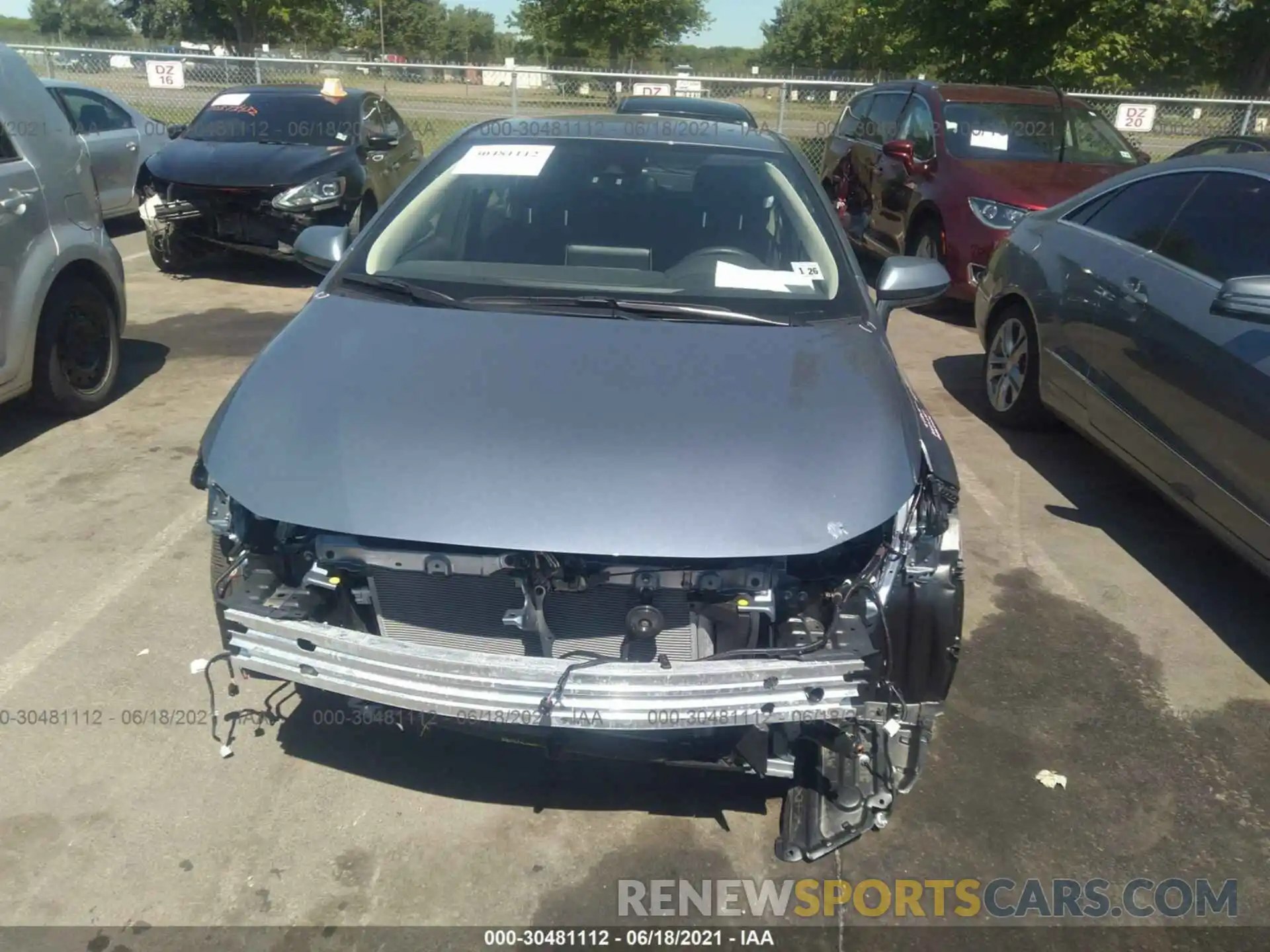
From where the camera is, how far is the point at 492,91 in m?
16.9

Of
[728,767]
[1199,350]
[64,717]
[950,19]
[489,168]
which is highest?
[950,19]

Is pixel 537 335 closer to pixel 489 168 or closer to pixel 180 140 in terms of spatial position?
pixel 489 168

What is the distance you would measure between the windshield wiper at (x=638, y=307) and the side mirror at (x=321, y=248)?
96cm

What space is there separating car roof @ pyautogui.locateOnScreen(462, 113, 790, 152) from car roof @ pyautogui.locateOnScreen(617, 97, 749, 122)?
19.8 feet

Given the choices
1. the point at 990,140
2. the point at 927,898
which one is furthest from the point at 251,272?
the point at 927,898

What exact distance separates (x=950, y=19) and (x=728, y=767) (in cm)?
1586

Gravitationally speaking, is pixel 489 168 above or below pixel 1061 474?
above

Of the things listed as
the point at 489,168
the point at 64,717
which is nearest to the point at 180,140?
the point at 489,168

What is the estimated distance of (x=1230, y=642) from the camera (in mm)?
3869

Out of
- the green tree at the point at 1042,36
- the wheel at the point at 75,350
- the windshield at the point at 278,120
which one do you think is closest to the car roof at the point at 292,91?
the windshield at the point at 278,120

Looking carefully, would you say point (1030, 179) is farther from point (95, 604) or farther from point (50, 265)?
point (95, 604)

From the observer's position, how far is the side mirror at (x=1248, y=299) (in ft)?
11.7

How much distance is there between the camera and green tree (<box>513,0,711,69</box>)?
112ft

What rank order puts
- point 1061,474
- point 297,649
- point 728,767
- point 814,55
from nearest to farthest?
1. point 297,649
2. point 728,767
3. point 1061,474
4. point 814,55
